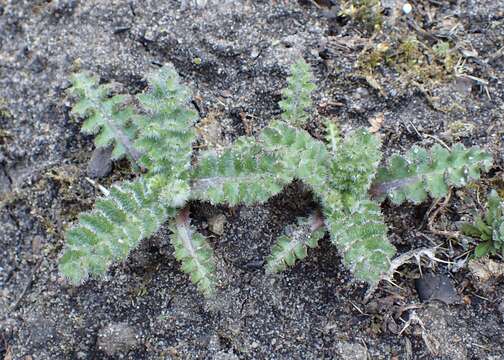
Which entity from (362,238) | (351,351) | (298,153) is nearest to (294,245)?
(362,238)

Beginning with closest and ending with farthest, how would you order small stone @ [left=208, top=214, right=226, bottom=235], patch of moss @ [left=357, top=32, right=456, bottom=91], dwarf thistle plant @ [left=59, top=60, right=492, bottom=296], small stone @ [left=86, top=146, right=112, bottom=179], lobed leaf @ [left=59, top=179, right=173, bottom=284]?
lobed leaf @ [left=59, top=179, right=173, bottom=284] → dwarf thistle plant @ [left=59, top=60, right=492, bottom=296] → small stone @ [left=208, top=214, right=226, bottom=235] → small stone @ [left=86, top=146, right=112, bottom=179] → patch of moss @ [left=357, top=32, right=456, bottom=91]

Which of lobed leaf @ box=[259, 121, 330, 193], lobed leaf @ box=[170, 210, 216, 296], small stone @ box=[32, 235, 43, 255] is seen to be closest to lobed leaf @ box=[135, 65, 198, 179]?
lobed leaf @ box=[170, 210, 216, 296]

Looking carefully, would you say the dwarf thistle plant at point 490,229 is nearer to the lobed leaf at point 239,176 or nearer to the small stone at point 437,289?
the small stone at point 437,289

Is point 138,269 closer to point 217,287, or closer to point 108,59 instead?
point 217,287

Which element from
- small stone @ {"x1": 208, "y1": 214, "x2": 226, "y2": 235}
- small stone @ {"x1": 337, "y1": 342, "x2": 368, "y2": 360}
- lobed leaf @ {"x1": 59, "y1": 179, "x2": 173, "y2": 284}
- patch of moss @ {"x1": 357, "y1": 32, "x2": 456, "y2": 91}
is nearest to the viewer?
lobed leaf @ {"x1": 59, "y1": 179, "x2": 173, "y2": 284}

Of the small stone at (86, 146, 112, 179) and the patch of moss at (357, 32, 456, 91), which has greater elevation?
the patch of moss at (357, 32, 456, 91)

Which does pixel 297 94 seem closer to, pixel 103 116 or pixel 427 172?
pixel 427 172

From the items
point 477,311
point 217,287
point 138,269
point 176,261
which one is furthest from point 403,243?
point 138,269

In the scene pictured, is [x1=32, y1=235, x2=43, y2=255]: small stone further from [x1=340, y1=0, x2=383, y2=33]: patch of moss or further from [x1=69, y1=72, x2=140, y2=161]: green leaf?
Answer: [x1=340, y1=0, x2=383, y2=33]: patch of moss

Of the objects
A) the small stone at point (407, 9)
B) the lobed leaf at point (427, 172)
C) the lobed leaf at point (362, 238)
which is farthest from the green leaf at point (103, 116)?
the small stone at point (407, 9)
